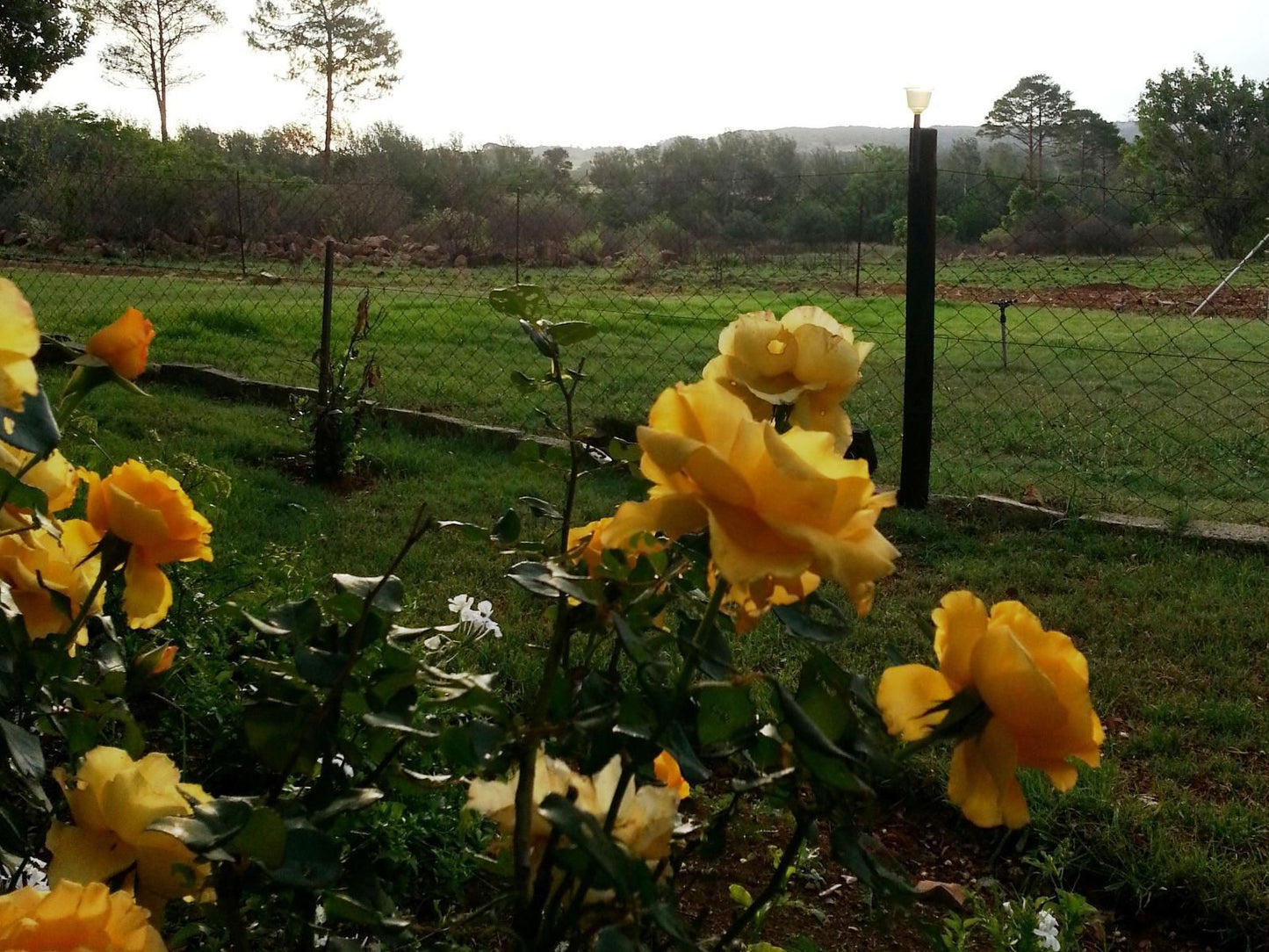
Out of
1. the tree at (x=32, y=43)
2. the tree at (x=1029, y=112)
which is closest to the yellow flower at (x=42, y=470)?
the tree at (x=32, y=43)

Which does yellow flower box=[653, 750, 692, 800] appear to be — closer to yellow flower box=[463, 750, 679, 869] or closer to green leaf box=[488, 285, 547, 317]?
yellow flower box=[463, 750, 679, 869]

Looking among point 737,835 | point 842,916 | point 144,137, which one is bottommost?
point 842,916

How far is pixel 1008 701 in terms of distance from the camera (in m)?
0.46

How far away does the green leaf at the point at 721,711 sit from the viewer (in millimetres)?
505

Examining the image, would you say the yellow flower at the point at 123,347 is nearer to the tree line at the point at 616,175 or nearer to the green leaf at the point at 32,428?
the green leaf at the point at 32,428

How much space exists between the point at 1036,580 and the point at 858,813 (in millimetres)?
2613

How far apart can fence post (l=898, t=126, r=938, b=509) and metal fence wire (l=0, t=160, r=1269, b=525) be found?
1.02ft

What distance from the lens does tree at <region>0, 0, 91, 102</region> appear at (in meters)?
13.8

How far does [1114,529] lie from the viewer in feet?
11.4

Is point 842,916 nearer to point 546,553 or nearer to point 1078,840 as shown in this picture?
point 1078,840

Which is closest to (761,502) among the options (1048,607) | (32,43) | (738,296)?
(1048,607)

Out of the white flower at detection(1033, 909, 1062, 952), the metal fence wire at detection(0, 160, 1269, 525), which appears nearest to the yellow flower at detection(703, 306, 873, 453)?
the metal fence wire at detection(0, 160, 1269, 525)

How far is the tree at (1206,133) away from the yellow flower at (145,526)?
59.0 ft

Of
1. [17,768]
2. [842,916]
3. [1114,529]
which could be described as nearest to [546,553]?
[17,768]
